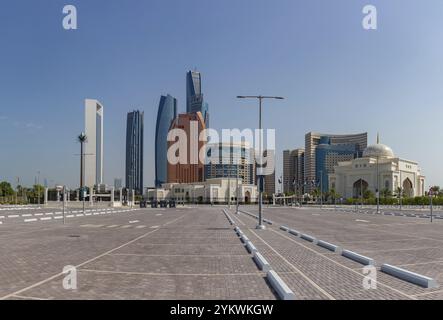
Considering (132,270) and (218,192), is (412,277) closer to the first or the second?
(132,270)

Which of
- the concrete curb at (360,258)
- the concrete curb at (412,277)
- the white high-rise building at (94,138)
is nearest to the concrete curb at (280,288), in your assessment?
the concrete curb at (412,277)

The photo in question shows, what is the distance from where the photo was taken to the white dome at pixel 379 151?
17588 cm

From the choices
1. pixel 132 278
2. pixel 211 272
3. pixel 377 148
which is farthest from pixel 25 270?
pixel 377 148

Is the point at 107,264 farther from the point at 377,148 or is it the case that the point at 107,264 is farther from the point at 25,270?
the point at 377,148

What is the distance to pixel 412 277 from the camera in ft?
36.3

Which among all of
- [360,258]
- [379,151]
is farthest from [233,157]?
[360,258]

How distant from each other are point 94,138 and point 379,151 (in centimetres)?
11136

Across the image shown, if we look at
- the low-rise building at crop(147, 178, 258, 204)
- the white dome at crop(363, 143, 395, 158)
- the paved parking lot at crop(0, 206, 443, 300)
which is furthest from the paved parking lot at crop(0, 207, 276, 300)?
the white dome at crop(363, 143, 395, 158)

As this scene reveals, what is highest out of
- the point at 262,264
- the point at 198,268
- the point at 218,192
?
the point at 262,264

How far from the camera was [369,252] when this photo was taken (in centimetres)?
1741

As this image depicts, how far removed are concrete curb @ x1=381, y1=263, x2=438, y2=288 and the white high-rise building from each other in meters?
74.4

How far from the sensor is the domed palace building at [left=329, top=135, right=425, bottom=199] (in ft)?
554
